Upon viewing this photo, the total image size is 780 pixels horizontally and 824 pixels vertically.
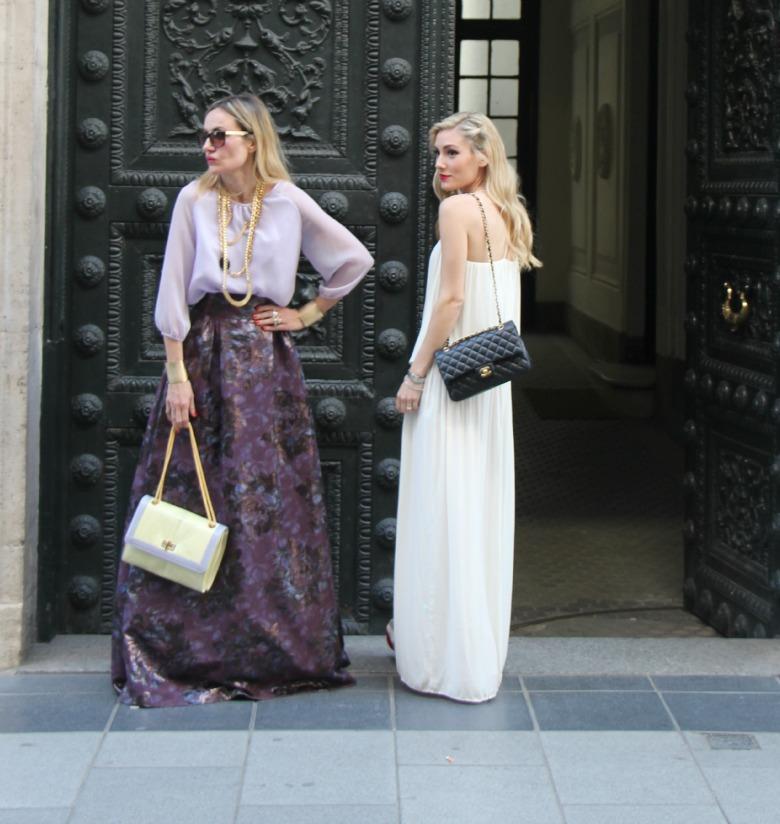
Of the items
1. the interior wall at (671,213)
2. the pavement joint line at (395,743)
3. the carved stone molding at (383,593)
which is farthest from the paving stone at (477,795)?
the interior wall at (671,213)

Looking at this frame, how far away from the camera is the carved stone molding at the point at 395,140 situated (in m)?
6.04

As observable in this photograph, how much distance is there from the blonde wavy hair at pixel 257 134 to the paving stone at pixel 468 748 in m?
1.68

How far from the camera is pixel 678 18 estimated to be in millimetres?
11188

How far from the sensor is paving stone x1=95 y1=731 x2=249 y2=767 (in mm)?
4941

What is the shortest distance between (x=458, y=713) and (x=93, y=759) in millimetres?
1103

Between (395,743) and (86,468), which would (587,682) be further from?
(86,468)

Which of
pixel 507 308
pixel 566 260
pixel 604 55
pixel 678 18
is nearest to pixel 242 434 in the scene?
pixel 507 308

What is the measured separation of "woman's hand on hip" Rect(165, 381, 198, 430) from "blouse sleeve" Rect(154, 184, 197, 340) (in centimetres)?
15

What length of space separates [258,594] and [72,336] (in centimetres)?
120

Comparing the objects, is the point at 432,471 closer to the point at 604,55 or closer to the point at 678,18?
the point at 678,18

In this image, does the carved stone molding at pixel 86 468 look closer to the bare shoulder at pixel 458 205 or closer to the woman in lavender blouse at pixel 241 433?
the woman in lavender blouse at pixel 241 433

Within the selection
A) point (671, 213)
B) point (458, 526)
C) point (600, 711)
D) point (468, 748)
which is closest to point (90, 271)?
point (458, 526)

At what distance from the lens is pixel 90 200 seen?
6.04m

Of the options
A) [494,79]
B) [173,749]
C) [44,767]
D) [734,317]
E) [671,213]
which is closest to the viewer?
[44,767]
